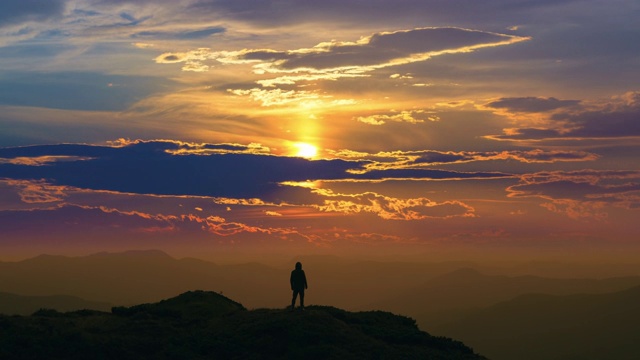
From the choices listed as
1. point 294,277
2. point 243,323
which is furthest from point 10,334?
point 294,277

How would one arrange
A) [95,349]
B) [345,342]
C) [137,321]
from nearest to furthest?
[95,349] → [345,342] → [137,321]

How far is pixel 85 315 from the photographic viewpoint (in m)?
57.3

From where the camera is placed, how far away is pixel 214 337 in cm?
4931

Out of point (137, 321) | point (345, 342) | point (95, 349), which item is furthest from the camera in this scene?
point (137, 321)

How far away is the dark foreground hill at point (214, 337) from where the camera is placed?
4556cm

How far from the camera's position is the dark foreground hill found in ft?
149

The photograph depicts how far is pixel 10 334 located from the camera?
152ft

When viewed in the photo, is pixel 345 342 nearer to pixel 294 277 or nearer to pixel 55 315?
pixel 294 277

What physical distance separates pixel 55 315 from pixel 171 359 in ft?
52.2

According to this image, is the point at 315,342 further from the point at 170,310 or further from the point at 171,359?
the point at 170,310

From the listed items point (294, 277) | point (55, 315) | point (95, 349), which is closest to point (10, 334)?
point (95, 349)

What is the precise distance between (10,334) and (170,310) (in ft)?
42.8

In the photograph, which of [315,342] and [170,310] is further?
[170,310]

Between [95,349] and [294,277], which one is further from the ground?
[294,277]
